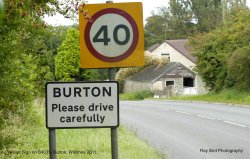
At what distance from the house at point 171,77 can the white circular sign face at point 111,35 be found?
5469 centimetres

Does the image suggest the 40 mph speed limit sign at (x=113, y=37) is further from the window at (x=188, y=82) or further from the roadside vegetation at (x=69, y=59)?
the window at (x=188, y=82)

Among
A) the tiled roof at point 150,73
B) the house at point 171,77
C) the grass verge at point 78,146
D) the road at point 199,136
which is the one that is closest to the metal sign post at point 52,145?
the grass verge at point 78,146

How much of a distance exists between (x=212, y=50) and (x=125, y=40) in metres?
37.5

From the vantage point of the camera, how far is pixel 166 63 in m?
70.7

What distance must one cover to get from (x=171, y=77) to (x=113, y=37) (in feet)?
200

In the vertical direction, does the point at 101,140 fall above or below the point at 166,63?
below

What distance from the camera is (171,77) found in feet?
217

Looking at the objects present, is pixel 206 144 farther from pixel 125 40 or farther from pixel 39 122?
pixel 125 40

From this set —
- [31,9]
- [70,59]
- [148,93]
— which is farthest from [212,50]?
[31,9]

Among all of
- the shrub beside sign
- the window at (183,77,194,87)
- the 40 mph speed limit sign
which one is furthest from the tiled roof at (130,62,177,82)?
the shrub beside sign

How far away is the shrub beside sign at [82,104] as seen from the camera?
17.3ft

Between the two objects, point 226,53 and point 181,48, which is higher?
point 181,48

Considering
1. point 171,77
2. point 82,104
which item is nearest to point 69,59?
point 171,77

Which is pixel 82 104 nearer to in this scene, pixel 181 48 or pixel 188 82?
pixel 188 82
